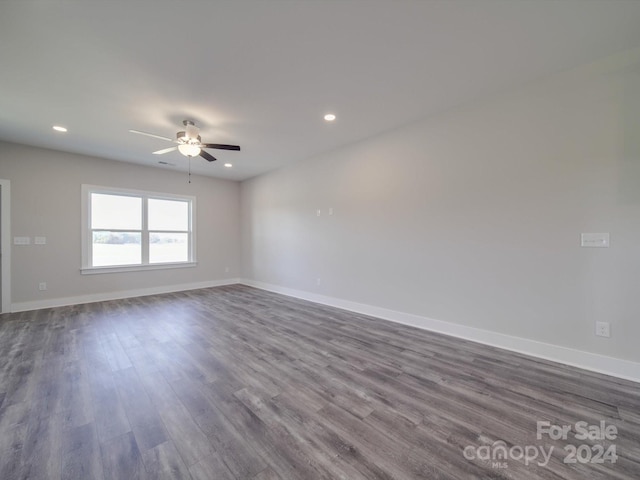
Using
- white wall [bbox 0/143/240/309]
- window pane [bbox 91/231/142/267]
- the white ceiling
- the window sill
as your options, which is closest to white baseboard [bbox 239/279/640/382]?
the white ceiling

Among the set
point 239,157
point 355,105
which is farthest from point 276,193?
point 355,105

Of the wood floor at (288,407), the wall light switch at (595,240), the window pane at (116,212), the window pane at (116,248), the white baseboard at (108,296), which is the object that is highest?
the window pane at (116,212)

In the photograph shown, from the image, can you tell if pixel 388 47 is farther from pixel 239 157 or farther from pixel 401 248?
pixel 239 157

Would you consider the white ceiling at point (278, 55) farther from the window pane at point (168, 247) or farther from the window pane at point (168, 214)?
the window pane at point (168, 247)

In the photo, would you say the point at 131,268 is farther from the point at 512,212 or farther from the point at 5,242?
the point at 512,212

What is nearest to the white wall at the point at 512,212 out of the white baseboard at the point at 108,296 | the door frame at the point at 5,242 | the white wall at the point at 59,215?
the white baseboard at the point at 108,296

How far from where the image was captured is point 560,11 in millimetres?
1824

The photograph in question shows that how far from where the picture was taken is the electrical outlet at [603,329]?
233 cm

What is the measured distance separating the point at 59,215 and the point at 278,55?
16.9 feet

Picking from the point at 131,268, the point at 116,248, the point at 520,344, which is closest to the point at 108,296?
the point at 131,268

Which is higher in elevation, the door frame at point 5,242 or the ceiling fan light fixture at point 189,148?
the ceiling fan light fixture at point 189,148

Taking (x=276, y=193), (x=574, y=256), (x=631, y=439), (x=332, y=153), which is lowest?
(x=631, y=439)

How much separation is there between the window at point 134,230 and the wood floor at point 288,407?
2.17 m

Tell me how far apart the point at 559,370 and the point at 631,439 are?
853 millimetres
